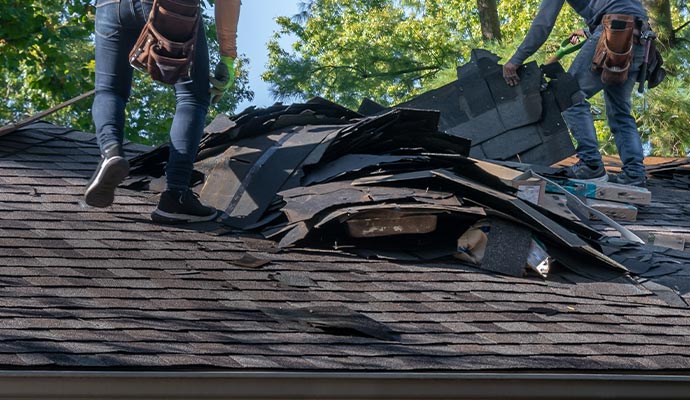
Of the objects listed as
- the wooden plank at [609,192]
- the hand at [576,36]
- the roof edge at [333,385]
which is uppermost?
the hand at [576,36]

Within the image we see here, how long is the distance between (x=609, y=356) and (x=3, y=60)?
57.2ft

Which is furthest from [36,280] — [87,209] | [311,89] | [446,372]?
[311,89]

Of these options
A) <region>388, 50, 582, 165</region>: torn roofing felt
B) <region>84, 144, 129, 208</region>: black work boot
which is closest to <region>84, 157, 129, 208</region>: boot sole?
<region>84, 144, 129, 208</region>: black work boot

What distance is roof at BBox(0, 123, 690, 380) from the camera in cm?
442

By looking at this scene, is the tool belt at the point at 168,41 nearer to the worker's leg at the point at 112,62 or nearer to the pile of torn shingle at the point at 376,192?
the worker's leg at the point at 112,62

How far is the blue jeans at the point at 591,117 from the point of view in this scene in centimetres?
859

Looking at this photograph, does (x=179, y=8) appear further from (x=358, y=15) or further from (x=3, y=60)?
(x=358, y=15)

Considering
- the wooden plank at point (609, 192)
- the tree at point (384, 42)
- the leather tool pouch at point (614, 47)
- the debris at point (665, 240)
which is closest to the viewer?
the debris at point (665, 240)

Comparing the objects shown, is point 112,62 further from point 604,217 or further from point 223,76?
point 604,217

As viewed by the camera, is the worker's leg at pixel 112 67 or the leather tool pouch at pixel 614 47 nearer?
the worker's leg at pixel 112 67

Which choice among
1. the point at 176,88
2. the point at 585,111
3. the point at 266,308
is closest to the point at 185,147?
the point at 176,88

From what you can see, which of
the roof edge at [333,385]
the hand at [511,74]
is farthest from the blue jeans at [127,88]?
the hand at [511,74]

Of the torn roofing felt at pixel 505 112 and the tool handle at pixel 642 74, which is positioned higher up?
the tool handle at pixel 642 74

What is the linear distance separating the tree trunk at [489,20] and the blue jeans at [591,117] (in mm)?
13414
